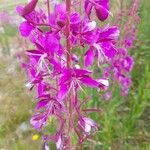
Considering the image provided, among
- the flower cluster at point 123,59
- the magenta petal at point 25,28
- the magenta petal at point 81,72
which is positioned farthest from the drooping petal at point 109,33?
the flower cluster at point 123,59

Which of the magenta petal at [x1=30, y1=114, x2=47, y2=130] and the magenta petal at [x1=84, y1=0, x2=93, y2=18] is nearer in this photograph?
the magenta petal at [x1=84, y1=0, x2=93, y2=18]

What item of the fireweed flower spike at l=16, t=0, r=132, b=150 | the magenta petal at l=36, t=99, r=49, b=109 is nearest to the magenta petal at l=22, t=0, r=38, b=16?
the fireweed flower spike at l=16, t=0, r=132, b=150

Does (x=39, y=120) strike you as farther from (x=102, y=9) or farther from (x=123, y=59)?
(x=123, y=59)

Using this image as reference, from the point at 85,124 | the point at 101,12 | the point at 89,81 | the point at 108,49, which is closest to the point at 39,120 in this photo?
the point at 85,124

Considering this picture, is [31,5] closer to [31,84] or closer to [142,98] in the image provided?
[31,84]

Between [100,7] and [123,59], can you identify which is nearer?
[100,7]

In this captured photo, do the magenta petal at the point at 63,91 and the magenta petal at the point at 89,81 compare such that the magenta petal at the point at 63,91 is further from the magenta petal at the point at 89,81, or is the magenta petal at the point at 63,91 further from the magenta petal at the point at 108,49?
the magenta petal at the point at 108,49

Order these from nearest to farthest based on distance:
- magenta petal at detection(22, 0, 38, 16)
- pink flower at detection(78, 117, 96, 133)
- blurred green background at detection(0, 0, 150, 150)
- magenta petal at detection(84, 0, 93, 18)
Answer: magenta petal at detection(22, 0, 38, 16), magenta petal at detection(84, 0, 93, 18), pink flower at detection(78, 117, 96, 133), blurred green background at detection(0, 0, 150, 150)

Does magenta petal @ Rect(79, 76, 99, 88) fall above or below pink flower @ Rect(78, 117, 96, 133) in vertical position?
above

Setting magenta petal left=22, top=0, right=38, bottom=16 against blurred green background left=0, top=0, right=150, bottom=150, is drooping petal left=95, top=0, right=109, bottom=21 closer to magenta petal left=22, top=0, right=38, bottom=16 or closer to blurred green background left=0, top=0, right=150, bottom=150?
magenta petal left=22, top=0, right=38, bottom=16
